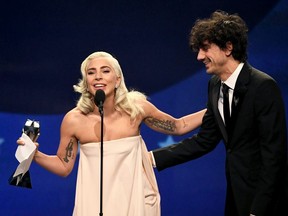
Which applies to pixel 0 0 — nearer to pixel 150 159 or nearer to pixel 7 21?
pixel 7 21

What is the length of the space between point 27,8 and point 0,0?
20cm

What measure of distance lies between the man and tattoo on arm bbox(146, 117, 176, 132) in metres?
0.46

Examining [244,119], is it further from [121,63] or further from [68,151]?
[121,63]

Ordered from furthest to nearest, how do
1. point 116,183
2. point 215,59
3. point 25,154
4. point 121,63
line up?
point 121,63, point 116,183, point 25,154, point 215,59

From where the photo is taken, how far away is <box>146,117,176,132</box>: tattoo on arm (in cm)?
315

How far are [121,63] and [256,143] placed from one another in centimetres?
175

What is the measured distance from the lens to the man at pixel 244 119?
93.6 inches

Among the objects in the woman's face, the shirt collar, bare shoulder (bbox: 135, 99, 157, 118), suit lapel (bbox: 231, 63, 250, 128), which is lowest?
suit lapel (bbox: 231, 63, 250, 128)

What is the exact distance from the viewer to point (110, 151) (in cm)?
291

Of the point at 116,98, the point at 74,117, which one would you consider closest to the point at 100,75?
the point at 116,98

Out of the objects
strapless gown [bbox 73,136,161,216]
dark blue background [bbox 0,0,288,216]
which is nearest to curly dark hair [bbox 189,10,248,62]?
strapless gown [bbox 73,136,161,216]

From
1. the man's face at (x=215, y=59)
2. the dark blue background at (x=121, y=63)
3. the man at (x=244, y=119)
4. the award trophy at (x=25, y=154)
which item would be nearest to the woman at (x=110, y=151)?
the award trophy at (x=25, y=154)

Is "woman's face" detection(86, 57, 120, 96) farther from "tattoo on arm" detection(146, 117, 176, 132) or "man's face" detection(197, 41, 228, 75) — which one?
"man's face" detection(197, 41, 228, 75)

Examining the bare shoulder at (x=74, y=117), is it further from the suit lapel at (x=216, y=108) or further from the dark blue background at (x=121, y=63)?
the dark blue background at (x=121, y=63)
